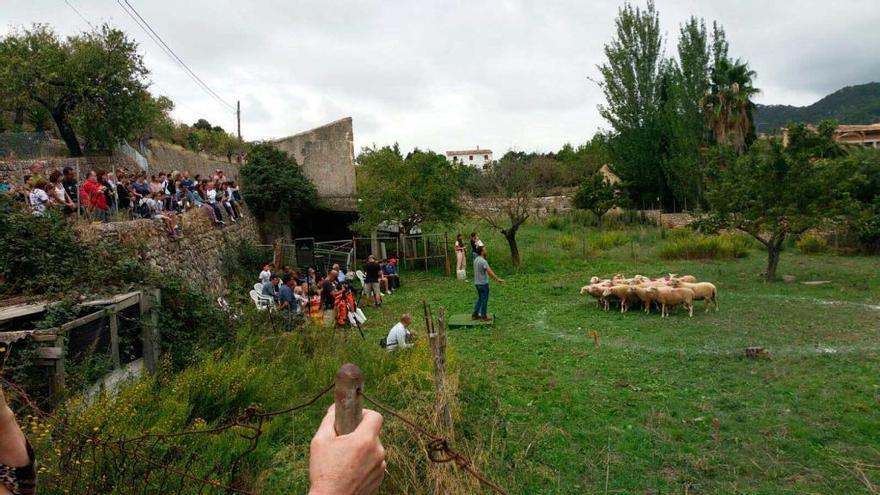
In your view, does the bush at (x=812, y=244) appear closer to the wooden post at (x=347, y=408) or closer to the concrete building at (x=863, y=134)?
the concrete building at (x=863, y=134)

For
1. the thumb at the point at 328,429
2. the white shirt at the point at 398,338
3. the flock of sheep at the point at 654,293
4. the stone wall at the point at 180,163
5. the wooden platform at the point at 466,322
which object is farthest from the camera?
the stone wall at the point at 180,163

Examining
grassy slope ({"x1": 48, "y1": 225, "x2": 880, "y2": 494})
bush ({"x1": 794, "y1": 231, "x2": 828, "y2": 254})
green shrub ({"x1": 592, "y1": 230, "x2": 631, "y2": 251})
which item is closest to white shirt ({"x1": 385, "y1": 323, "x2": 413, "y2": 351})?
grassy slope ({"x1": 48, "y1": 225, "x2": 880, "y2": 494})

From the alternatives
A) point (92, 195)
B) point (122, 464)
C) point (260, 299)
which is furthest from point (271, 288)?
point (122, 464)

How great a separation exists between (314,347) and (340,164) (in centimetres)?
1808

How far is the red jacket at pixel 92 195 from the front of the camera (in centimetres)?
1254

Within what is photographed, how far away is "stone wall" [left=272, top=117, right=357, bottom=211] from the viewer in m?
27.0

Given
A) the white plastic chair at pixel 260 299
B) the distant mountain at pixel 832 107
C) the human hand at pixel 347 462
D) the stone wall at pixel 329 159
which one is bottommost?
A: the white plastic chair at pixel 260 299

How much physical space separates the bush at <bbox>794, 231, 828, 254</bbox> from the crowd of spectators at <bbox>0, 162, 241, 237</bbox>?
22331mm

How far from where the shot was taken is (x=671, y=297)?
1417cm

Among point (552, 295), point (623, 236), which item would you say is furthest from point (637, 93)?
point (552, 295)

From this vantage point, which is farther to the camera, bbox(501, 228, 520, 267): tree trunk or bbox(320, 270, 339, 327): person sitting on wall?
bbox(501, 228, 520, 267): tree trunk

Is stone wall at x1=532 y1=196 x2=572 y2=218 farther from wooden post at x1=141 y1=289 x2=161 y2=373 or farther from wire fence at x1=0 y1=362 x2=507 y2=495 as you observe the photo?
wire fence at x1=0 y1=362 x2=507 y2=495

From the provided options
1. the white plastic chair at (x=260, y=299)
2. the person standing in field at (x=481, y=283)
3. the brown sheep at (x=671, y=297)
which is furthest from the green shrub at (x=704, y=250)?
the white plastic chair at (x=260, y=299)

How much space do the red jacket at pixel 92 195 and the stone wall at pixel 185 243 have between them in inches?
25.6
